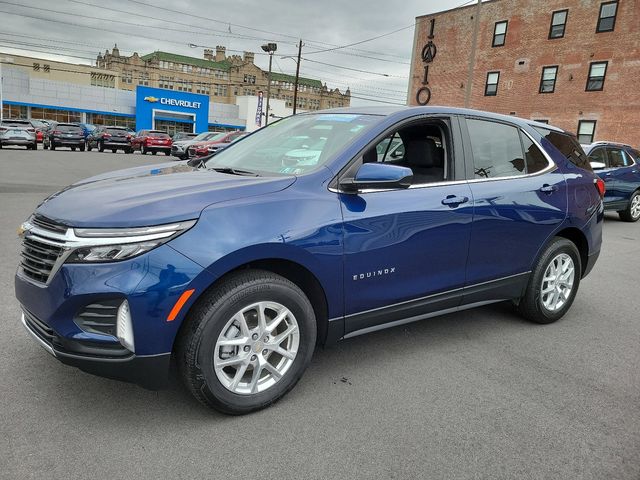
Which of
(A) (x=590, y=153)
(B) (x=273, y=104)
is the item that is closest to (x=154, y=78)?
(B) (x=273, y=104)

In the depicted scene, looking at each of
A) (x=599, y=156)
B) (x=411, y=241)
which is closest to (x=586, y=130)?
(x=599, y=156)

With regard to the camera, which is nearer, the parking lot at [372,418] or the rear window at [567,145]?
the parking lot at [372,418]

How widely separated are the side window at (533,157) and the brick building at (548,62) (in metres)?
19.7

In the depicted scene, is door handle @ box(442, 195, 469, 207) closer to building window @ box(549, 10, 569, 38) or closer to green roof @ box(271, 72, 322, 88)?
building window @ box(549, 10, 569, 38)

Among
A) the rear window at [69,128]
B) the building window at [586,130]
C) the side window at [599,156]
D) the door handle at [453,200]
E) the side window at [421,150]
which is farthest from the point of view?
the rear window at [69,128]

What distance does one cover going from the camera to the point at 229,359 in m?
2.56

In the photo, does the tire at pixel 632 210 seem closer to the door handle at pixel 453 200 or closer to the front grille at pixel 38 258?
the door handle at pixel 453 200

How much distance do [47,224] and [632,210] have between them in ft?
41.9

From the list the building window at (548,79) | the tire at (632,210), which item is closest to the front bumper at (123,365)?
the tire at (632,210)

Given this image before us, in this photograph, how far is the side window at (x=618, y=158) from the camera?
1099cm

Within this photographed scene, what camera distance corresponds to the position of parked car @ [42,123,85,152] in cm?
2802

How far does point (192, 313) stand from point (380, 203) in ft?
4.24

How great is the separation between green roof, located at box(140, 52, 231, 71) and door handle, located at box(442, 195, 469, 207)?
370 feet

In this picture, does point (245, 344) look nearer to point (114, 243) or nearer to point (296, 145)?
point (114, 243)
